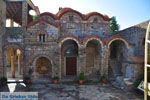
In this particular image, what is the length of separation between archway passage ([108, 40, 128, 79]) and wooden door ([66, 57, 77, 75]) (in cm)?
419

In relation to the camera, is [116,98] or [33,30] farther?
[33,30]

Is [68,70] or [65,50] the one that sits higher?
[65,50]

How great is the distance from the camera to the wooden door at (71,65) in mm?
10830

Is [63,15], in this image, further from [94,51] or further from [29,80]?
[29,80]

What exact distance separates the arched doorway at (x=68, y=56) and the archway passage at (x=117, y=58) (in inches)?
174

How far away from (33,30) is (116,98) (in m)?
9.15

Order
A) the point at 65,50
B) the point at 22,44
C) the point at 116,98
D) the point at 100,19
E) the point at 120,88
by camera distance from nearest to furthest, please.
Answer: the point at 116,98, the point at 120,88, the point at 22,44, the point at 65,50, the point at 100,19

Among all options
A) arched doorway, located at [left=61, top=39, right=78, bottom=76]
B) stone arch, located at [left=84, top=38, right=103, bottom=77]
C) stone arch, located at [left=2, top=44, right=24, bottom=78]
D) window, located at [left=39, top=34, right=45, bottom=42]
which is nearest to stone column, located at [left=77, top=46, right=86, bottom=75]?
arched doorway, located at [left=61, top=39, right=78, bottom=76]

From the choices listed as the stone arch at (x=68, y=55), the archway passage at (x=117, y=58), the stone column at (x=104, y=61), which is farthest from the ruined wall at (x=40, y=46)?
the archway passage at (x=117, y=58)

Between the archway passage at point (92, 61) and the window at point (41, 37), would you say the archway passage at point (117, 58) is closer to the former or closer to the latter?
the archway passage at point (92, 61)

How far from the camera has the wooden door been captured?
10.8 m

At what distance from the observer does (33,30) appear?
28.9 feet

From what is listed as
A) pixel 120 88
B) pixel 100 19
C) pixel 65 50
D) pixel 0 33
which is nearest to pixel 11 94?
pixel 0 33

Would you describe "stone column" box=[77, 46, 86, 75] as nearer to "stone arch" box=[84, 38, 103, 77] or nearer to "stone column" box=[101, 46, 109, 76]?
"stone column" box=[101, 46, 109, 76]
